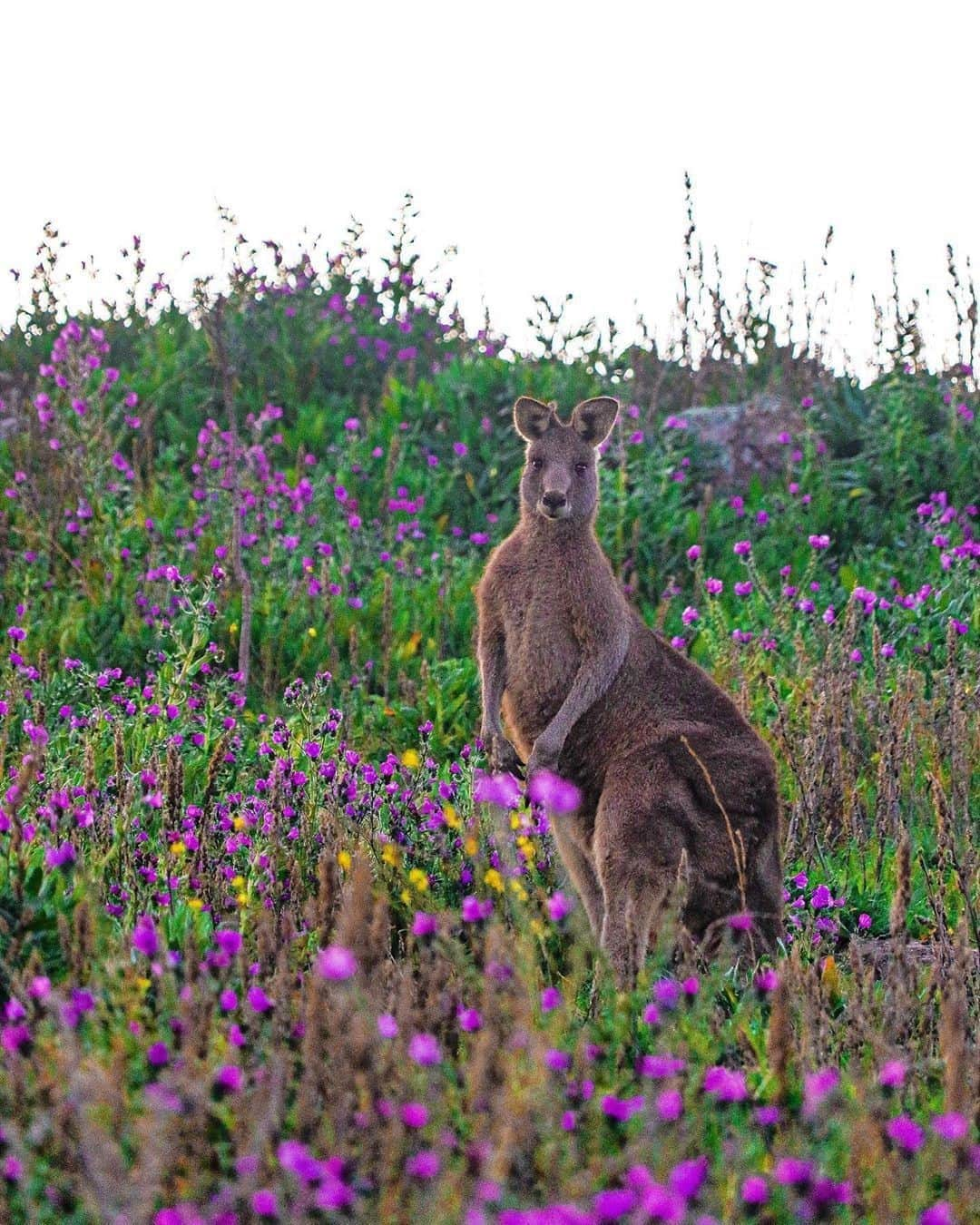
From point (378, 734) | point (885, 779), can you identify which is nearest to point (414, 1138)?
point (885, 779)

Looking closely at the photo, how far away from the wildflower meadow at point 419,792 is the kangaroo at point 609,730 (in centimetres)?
19

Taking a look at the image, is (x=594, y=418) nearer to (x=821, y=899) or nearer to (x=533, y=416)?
(x=533, y=416)

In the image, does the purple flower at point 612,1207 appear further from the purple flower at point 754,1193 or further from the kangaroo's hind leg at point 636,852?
the kangaroo's hind leg at point 636,852

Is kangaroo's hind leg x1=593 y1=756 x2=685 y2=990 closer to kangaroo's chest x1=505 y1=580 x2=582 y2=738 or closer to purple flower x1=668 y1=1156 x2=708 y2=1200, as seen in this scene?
kangaroo's chest x1=505 y1=580 x2=582 y2=738

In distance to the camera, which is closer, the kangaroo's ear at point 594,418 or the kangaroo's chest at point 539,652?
the kangaroo's chest at point 539,652

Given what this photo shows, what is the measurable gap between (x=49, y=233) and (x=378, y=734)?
4.23 m

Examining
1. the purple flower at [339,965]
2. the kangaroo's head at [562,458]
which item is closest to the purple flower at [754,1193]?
the purple flower at [339,965]

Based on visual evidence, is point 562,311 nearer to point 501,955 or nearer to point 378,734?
point 378,734

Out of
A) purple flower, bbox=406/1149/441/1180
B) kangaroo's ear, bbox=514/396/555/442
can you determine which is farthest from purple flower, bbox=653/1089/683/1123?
kangaroo's ear, bbox=514/396/555/442

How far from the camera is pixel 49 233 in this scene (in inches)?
362

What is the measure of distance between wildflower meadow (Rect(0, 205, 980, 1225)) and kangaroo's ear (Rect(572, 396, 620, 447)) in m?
1.01

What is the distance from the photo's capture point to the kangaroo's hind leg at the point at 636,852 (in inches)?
170

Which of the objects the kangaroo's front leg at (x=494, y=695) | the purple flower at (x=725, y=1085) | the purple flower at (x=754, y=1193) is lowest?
the purple flower at (x=725, y=1085)

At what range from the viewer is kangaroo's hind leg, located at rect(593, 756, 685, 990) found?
432 cm
